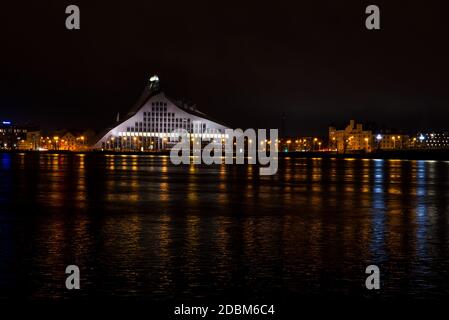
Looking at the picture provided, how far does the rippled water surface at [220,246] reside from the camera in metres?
11.4

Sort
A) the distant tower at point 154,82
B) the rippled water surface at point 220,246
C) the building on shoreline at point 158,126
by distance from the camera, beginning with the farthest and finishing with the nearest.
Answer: the distant tower at point 154,82 → the building on shoreline at point 158,126 → the rippled water surface at point 220,246

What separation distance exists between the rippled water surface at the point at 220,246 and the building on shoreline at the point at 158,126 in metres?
137

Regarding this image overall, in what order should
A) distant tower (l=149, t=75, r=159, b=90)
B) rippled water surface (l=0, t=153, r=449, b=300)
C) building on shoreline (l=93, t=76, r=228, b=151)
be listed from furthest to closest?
1. distant tower (l=149, t=75, r=159, b=90)
2. building on shoreline (l=93, t=76, r=228, b=151)
3. rippled water surface (l=0, t=153, r=449, b=300)

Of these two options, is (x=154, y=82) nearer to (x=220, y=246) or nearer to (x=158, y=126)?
(x=158, y=126)

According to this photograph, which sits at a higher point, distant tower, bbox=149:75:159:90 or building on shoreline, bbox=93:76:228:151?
distant tower, bbox=149:75:159:90

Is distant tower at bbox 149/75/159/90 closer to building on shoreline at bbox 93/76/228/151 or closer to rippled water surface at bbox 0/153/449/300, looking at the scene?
building on shoreline at bbox 93/76/228/151

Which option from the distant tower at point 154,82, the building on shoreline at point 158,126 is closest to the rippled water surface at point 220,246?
the building on shoreline at point 158,126

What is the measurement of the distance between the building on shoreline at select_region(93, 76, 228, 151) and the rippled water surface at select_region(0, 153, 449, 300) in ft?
449

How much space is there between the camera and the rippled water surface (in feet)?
37.3

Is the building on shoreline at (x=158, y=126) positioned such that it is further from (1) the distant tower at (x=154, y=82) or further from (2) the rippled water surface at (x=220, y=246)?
(2) the rippled water surface at (x=220, y=246)

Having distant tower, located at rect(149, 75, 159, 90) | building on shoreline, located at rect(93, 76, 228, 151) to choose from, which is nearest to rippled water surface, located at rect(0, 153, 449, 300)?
building on shoreline, located at rect(93, 76, 228, 151)

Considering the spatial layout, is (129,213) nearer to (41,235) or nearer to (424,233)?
(41,235)

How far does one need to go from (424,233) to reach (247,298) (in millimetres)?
8487

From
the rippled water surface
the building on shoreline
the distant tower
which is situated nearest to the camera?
the rippled water surface
